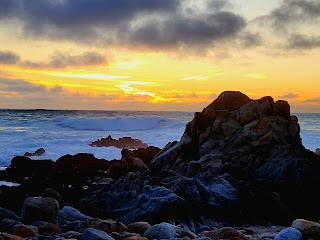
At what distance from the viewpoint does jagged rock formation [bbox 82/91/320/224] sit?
41.1 feet

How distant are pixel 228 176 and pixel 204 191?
77.4 inches

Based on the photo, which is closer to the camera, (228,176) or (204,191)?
(204,191)

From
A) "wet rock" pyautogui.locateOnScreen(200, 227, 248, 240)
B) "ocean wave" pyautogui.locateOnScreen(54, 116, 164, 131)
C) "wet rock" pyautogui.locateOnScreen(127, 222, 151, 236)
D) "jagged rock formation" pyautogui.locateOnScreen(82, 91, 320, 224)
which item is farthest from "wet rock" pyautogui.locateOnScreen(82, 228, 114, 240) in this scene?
"ocean wave" pyautogui.locateOnScreen(54, 116, 164, 131)

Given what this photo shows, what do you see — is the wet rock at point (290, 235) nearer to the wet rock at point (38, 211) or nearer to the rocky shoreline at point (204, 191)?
the rocky shoreline at point (204, 191)

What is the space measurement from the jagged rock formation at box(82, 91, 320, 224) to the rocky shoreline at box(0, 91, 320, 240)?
3 centimetres

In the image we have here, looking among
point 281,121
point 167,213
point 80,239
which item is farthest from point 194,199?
point 281,121

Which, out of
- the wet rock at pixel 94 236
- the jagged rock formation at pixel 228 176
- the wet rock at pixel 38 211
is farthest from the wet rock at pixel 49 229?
the jagged rock formation at pixel 228 176

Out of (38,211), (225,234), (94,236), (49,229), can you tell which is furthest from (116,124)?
(94,236)

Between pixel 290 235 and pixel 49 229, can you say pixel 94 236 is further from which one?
pixel 290 235

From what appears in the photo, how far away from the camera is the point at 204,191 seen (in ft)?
42.4

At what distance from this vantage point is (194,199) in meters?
12.5

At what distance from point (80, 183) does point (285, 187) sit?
8.98 meters

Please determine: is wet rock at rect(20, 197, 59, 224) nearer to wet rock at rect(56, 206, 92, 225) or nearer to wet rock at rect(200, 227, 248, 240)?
wet rock at rect(56, 206, 92, 225)

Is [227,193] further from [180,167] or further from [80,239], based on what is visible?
[80,239]
